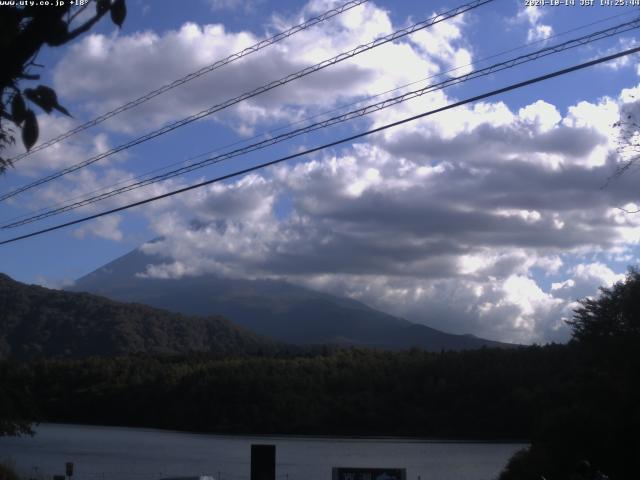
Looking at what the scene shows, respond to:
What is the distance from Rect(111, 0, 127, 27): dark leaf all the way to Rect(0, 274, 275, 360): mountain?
9480cm

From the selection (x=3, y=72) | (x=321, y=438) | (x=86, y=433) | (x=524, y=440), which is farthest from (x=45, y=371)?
(x=3, y=72)

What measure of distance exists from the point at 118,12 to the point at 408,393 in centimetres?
6579

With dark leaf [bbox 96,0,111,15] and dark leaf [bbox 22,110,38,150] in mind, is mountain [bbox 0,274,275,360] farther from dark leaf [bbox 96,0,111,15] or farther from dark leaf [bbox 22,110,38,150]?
dark leaf [bbox 96,0,111,15]

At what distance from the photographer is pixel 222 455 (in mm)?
53844

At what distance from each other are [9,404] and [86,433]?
147ft

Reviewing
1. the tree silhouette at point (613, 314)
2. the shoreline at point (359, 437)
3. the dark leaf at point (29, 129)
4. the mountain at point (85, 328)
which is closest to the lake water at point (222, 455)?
the shoreline at point (359, 437)

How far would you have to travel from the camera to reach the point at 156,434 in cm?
7075

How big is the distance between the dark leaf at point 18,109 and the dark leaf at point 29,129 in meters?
0.03

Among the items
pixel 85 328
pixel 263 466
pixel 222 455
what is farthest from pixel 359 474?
pixel 85 328

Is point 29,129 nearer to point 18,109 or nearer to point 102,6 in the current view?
point 18,109

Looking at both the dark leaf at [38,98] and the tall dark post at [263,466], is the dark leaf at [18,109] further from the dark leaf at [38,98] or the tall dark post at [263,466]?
the tall dark post at [263,466]

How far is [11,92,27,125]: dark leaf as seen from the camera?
458 cm

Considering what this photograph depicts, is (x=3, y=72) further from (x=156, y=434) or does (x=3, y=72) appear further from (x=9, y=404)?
(x=156, y=434)

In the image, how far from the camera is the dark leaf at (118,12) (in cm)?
458
